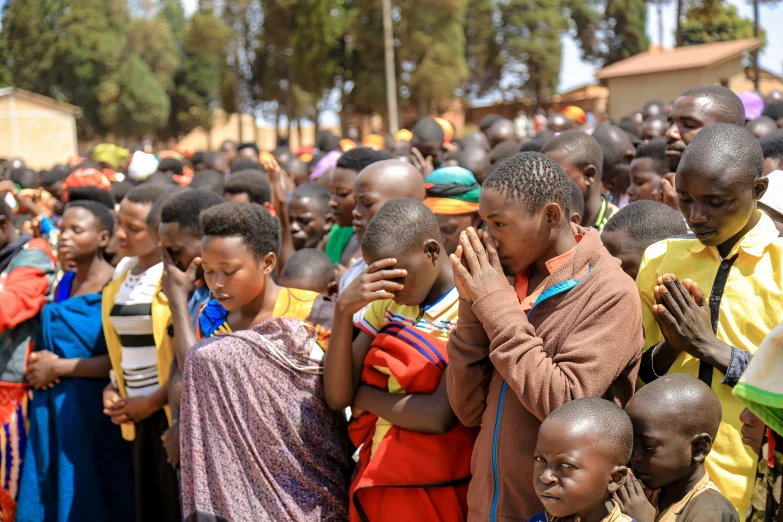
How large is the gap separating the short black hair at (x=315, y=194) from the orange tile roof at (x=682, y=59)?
19094mm

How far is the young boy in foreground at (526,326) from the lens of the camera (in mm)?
2260

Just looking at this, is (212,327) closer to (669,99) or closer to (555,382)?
(555,382)

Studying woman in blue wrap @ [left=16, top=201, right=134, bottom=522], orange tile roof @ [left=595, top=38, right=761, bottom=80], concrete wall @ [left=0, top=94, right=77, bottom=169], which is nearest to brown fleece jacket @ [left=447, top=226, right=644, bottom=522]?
woman in blue wrap @ [left=16, top=201, right=134, bottom=522]

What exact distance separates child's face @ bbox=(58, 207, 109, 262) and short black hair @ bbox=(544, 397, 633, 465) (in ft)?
10.7

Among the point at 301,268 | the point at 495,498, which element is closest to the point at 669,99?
the point at 301,268

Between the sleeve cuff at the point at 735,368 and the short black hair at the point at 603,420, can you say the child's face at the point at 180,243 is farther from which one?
the sleeve cuff at the point at 735,368

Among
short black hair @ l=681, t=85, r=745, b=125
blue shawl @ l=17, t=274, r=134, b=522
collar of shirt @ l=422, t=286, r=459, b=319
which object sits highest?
short black hair @ l=681, t=85, r=745, b=125

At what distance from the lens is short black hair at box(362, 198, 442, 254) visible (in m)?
2.88

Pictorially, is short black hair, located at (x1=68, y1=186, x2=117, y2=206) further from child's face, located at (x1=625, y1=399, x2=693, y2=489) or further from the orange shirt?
child's face, located at (x1=625, y1=399, x2=693, y2=489)

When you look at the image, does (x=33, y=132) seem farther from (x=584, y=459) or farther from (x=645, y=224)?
(x=584, y=459)

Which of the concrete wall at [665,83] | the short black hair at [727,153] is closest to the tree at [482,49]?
the concrete wall at [665,83]

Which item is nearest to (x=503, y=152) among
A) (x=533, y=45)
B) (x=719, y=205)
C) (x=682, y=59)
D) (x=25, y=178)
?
(x=719, y=205)

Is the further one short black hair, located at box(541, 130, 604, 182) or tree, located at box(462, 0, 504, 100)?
tree, located at box(462, 0, 504, 100)

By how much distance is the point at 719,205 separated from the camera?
252 cm
